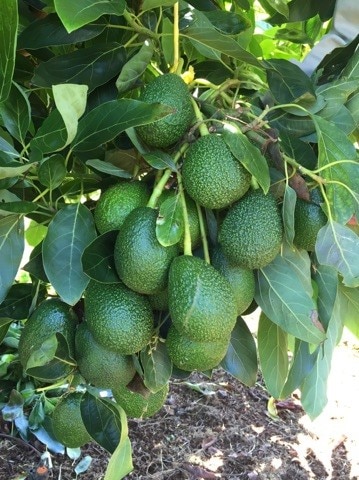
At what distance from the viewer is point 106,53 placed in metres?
0.81

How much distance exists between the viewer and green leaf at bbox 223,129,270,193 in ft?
2.07

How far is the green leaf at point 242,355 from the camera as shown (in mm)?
865

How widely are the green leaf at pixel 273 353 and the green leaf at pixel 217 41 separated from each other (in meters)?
0.39

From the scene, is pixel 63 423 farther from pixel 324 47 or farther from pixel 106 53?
pixel 324 47

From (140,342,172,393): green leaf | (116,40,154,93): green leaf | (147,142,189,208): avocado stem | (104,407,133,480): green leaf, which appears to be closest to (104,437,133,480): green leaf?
(104,407,133,480): green leaf

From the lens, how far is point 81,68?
796 millimetres

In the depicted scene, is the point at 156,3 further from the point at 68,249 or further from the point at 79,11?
the point at 68,249

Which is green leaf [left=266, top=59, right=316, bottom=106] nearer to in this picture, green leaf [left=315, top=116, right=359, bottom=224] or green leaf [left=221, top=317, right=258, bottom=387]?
green leaf [left=315, top=116, right=359, bottom=224]

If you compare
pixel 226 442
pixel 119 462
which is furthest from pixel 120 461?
pixel 226 442

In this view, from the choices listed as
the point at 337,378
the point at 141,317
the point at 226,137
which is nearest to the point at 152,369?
the point at 141,317

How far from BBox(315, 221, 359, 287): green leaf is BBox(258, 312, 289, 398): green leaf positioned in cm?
22

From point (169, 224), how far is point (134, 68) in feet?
0.80

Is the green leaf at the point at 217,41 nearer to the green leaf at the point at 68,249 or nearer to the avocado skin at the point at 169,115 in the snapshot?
the avocado skin at the point at 169,115

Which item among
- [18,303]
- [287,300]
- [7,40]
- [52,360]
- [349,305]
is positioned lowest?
[18,303]
